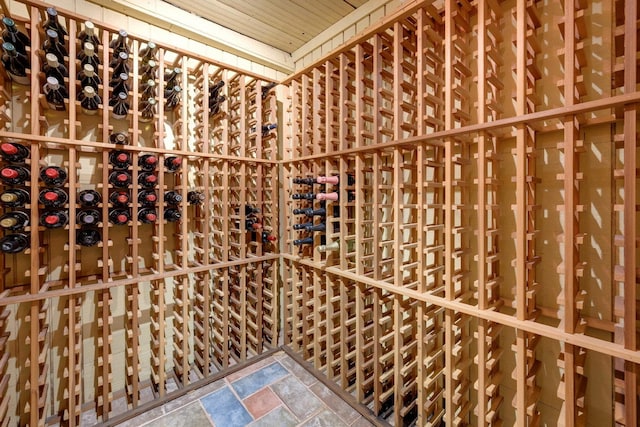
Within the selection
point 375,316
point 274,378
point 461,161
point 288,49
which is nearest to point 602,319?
point 461,161

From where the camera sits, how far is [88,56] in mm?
1595

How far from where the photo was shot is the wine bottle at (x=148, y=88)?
181cm

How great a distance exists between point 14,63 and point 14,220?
2.76 ft

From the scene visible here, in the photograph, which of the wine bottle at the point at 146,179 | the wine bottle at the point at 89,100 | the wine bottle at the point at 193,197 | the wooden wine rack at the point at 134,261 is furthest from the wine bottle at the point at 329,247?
the wine bottle at the point at 89,100

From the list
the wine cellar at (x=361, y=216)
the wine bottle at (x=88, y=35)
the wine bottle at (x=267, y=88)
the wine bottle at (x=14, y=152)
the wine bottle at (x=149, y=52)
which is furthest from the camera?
the wine bottle at (x=267, y=88)

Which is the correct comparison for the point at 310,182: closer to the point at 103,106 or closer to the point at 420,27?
the point at 420,27

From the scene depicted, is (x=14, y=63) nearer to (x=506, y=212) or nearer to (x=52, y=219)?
(x=52, y=219)

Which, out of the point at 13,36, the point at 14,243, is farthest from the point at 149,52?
the point at 14,243

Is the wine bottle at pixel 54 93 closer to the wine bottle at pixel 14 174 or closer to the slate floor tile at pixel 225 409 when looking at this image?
the wine bottle at pixel 14 174

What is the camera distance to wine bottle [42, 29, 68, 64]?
1.47 m

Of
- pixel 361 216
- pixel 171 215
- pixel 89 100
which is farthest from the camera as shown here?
pixel 171 215

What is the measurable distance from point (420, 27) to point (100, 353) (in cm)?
269

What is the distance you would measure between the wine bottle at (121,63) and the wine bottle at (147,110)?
198mm

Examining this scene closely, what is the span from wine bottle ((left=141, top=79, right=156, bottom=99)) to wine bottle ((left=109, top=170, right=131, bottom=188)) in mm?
553
